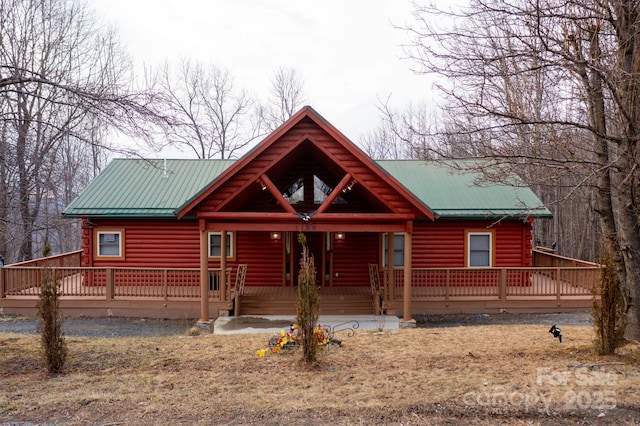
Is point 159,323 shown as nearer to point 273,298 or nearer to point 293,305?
point 273,298

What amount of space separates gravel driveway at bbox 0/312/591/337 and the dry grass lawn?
2124mm

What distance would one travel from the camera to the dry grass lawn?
16.3ft

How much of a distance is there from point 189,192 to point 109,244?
3363mm

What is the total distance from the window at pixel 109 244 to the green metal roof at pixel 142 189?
2.64 ft

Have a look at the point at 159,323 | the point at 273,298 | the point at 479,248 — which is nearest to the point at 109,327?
the point at 159,323

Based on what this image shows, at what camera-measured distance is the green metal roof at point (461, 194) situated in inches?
577

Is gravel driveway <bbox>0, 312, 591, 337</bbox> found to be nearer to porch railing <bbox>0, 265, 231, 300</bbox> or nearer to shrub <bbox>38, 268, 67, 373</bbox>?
porch railing <bbox>0, 265, 231, 300</bbox>

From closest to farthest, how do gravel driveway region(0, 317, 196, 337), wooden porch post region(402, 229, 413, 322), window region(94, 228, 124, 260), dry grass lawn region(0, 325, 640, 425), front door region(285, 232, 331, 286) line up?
dry grass lawn region(0, 325, 640, 425), gravel driveway region(0, 317, 196, 337), wooden porch post region(402, 229, 413, 322), window region(94, 228, 124, 260), front door region(285, 232, 331, 286)

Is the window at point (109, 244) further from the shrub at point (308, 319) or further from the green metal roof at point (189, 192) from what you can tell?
the shrub at point (308, 319)

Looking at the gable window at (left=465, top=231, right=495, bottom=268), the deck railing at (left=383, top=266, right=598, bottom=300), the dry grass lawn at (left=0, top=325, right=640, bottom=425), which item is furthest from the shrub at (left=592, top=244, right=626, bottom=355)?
the gable window at (left=465, top=231, right=495, bottom=268)

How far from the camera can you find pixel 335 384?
6137mm

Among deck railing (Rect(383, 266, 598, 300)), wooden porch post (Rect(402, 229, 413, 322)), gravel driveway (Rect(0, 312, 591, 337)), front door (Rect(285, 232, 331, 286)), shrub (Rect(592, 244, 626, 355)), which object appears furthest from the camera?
front door (Rect(285, 232, 331, 286))

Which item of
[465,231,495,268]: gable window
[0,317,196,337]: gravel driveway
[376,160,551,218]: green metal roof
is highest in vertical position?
[376,160,551,218]: green metal roof

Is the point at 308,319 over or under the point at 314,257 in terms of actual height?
under
